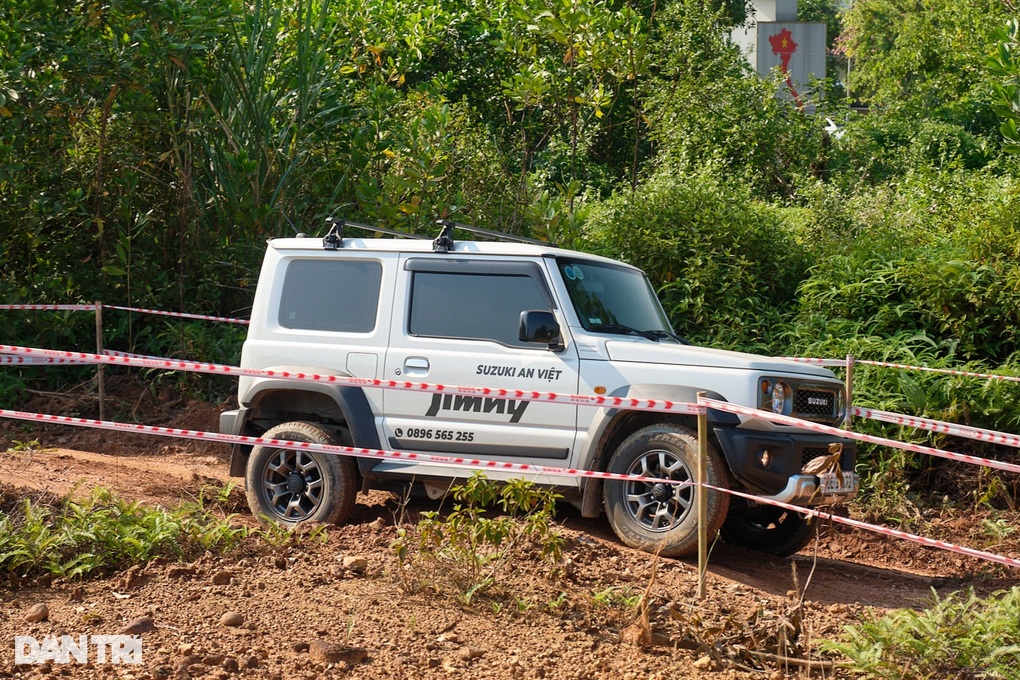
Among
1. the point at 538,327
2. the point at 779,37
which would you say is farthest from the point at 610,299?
the point at 779,37

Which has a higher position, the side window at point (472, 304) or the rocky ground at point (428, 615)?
the side window at point (472, 304)

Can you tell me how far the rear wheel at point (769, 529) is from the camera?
6633mm

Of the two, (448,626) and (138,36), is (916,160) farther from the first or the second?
(448,626)

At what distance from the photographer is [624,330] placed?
6.45 meters

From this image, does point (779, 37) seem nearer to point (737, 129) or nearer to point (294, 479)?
point (737, 129)

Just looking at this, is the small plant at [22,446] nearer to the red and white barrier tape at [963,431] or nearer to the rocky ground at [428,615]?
the rocky ground at [428,615]

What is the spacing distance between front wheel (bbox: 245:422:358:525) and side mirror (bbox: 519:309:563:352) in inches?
54.0

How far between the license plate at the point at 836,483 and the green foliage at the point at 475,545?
145 centimetres

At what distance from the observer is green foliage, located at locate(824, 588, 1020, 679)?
4133mm

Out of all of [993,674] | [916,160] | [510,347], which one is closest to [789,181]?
[916,160]

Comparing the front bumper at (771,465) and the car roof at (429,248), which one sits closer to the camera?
the front bumper at (771,465)

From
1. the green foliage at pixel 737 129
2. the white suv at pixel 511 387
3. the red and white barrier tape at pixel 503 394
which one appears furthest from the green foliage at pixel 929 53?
the red and white barrier tape at pixel 503 394

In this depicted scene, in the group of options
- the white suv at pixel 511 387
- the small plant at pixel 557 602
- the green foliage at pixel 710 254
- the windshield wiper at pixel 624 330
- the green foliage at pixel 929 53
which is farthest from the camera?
the green foliage at pixel 929 53

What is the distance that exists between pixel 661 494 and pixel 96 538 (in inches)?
114
